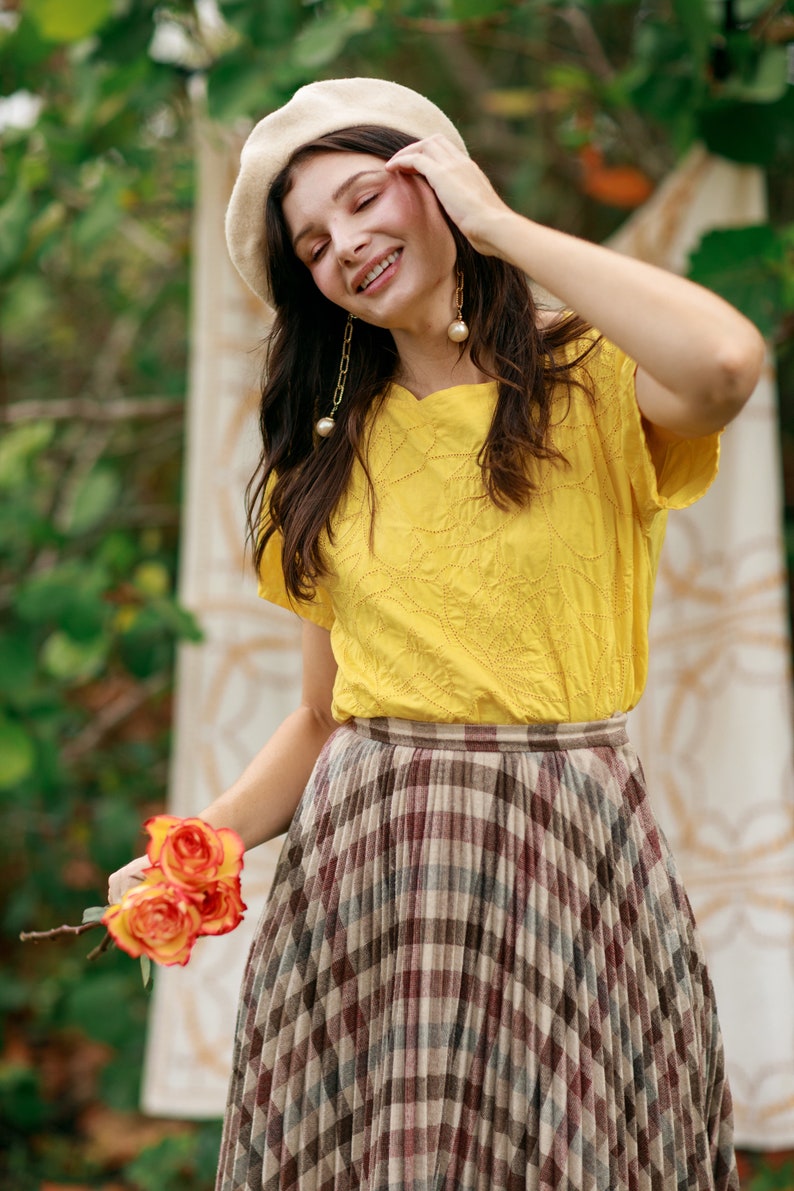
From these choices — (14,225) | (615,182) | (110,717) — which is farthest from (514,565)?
(110,717)

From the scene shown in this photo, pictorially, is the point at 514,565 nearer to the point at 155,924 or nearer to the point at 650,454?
the point at 650,454

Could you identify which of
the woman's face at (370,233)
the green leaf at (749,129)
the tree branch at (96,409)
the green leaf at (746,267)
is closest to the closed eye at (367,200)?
the woman's face at (370,233)

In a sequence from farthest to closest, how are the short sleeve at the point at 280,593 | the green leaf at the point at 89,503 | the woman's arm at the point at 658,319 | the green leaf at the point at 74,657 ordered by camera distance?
1. the green leaf at the point at 89,503
2. the green leaf at the point at 74,657
3. the short sleeve at the point at 280,593
4. the woman's arm at the point at 658,319

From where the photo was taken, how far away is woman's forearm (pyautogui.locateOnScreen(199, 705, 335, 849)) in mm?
1223

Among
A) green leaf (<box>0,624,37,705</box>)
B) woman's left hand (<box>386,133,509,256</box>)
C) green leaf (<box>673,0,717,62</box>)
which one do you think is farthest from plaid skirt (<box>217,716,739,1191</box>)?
green leaf (<box>0,624,37,705</box>)

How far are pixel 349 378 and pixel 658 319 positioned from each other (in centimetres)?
39

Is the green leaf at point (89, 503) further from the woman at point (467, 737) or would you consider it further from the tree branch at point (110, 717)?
the woman at point (467, 737)

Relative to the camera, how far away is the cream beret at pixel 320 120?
1.14 m

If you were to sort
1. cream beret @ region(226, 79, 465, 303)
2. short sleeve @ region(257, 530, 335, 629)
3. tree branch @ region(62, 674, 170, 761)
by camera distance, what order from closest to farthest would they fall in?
cream beret @ region(226, 79, 465, 303) → short sleeve @ region(257, 530, 335, 629) → tree branch @ region(62, 674, 170, 761)

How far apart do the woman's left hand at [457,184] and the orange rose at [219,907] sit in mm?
530

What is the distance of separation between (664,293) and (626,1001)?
54 centimetres

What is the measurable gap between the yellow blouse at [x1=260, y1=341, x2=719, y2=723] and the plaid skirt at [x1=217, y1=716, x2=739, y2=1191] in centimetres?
3

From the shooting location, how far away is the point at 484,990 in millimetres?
1040

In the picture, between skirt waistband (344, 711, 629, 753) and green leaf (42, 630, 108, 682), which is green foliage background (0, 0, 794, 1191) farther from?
skirt waistband (344, 711, 629, 753)
